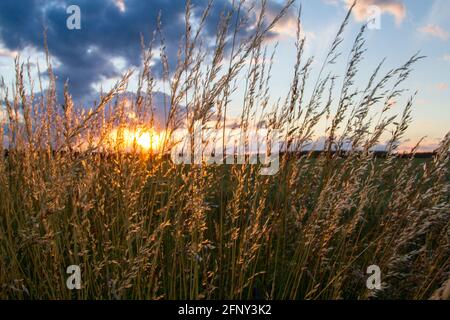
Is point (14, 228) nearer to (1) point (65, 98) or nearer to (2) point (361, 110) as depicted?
(1) point (65, 98)

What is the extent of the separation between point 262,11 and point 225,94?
1.86ft

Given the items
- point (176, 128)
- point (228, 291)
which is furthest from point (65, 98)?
point (228, 291)

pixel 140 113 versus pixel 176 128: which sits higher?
pixel 140 113

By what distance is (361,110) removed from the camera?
2.88 meters

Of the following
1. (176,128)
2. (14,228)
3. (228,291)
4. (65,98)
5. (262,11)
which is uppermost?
(262,11)
